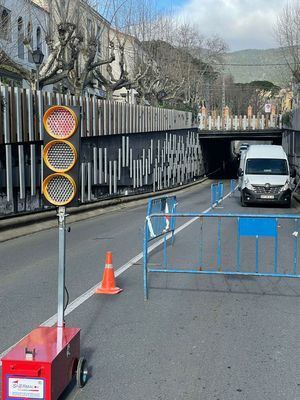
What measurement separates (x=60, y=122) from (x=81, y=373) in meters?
2.12

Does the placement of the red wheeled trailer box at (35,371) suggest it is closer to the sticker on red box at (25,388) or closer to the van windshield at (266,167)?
Answer: the sticker on red box at (25,388)

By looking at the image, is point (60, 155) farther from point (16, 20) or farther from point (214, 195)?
point (214, 195)

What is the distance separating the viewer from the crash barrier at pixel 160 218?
34.8 feet

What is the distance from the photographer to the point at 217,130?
161 ft

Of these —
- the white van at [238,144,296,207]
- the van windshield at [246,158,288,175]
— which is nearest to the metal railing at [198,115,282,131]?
the white van at [238,144,296,207]

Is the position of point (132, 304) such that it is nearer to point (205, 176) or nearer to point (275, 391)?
point (275, 391)

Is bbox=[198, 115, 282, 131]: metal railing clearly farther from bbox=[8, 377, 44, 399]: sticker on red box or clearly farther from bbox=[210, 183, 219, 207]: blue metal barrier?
bbox=[8, 377, 44, 399]: sticker on red box

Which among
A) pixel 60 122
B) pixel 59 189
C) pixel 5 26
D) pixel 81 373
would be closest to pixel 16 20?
pixel 5 26

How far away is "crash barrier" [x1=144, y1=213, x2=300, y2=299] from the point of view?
25.5 ft

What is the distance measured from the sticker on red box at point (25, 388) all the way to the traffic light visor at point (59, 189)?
58.4 inches

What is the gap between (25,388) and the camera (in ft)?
12.5

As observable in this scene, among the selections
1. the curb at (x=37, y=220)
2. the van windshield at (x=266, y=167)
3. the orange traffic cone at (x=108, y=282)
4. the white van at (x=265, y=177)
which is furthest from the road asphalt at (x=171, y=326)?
the van windshield at (x=266, y=167)

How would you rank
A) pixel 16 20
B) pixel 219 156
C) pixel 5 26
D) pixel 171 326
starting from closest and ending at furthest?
1. pixel 171 326
2. pixel 5 26
3. pixel 16 20
4. pixel 219 156

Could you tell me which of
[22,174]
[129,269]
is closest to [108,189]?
[22,174]
